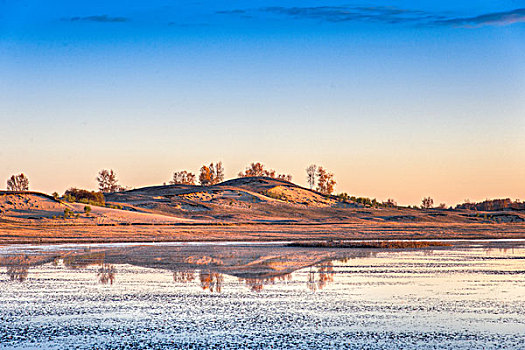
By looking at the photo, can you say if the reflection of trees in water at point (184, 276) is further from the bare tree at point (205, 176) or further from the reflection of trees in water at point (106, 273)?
the bare tree at point (205, 176)

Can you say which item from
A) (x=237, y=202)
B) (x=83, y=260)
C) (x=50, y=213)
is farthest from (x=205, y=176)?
(x=83, y=260)

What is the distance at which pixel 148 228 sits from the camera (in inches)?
2189

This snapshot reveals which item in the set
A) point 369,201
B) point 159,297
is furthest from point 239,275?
point 369,201

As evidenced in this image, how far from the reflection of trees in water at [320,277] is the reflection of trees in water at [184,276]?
387 centimetres

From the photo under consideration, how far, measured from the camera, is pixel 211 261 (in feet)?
96.0

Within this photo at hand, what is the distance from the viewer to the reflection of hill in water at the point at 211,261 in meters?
22.8

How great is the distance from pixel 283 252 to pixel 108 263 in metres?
9.75

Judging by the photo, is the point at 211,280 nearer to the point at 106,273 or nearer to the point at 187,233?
the point at 106,273

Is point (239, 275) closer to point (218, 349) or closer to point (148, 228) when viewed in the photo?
point (218, 349)

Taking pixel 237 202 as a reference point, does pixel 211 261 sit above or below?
below

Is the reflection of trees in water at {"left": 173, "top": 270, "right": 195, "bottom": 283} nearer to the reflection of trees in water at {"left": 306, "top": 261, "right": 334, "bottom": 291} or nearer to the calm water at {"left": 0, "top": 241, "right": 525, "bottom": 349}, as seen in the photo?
the calm water at {"left": 0, "top": 241, "right": 525, "bottom": 349}

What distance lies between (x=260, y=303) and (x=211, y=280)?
5080mm

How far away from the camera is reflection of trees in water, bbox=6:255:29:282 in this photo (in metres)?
22.8

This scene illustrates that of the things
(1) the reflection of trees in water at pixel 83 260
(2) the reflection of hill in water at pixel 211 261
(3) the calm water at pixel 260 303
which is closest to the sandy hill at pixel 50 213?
(2) the reflection of hill in water at pixel 211 261
